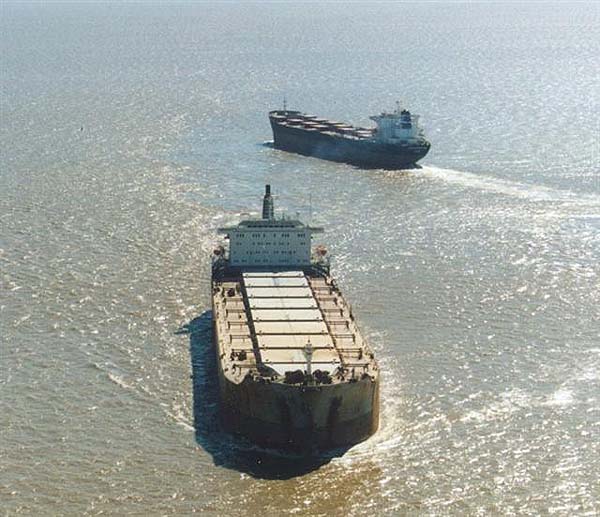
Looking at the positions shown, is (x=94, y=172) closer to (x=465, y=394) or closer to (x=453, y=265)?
(x=453, y=265)

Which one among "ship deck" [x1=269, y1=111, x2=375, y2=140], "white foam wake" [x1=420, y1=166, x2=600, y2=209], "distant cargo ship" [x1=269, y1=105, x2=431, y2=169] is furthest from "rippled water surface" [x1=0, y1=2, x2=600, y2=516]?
"ship deck" [x1=269, y1=111, x2=375, y2=140]

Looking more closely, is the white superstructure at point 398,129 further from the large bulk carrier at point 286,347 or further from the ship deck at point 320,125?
the large bulk carrier at point 286,347

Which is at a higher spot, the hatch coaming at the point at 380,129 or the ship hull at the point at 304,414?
the hatch coaming at the point at 380,129

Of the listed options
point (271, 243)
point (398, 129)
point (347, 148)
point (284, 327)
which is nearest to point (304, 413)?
point (284, 327)

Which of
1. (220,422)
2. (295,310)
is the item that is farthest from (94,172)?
(220,422)

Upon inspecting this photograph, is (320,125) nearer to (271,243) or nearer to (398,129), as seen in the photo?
(398,129)

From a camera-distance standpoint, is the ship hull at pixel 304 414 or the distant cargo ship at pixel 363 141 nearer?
the ship hull at pixel 304 414

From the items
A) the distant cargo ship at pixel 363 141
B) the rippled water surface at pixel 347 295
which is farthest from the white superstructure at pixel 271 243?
the distant cargo ship at pixel 363 141
